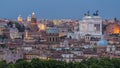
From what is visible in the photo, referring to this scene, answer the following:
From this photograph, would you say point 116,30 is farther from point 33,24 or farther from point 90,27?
point 33,24

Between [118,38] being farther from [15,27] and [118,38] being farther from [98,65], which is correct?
[98,65]

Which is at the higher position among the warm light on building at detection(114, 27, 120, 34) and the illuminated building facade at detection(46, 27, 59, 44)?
the illuminated building facade at detection(46, 27, 59, 44)

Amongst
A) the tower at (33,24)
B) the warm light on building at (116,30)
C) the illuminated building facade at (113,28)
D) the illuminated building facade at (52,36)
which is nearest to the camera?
the illuminated building facade at (52,36)

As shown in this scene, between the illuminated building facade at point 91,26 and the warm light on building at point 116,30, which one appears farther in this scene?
the warm light on building at point 116,30

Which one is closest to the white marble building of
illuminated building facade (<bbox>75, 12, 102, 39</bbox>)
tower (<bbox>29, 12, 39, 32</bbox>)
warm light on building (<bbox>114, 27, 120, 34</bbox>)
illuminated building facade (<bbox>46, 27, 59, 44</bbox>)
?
illuminated building facade (<bbox>75, 12, 102, 39</bbox>)

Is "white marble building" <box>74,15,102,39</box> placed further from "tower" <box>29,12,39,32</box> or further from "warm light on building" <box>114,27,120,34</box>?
"tower" <box>29,12,39,32</box>

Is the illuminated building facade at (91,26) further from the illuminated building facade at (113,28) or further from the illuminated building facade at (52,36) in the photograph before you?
the illuminated building facade at (52,36)

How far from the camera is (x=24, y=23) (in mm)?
126438

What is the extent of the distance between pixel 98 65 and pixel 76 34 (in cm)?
6374

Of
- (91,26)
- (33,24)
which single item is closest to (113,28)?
(33,24)

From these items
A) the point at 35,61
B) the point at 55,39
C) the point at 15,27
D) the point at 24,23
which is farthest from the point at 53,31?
the point at 35,61

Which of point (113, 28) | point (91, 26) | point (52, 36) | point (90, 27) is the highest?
point (91, 26)

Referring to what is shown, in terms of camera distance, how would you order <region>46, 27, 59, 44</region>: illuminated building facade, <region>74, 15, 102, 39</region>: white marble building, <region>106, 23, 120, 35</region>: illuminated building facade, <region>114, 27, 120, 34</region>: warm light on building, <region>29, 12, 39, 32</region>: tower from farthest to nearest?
<region>106, 23, 120, 35</region>: illuminated building facade < <region>29, 12, 39, 32</region>: tower < <region>114, 27, 120, 34</region>: warm light on building < <region>74, 15, 102, 39</region>: white marble building < <region>46, 27, 59, 44</region>: illuminated building facade

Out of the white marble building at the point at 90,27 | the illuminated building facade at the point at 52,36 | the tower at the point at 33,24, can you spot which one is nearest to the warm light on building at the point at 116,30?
the white marble building at the point at 90,27
